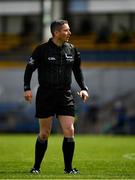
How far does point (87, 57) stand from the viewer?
123 feet

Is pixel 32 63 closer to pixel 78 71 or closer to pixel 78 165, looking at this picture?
pixel 78 71

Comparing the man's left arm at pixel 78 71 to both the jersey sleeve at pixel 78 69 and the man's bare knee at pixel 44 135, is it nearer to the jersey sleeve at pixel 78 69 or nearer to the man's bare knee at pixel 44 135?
the jersey sleeve at pixel 78 69

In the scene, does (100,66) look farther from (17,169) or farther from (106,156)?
(17,169)

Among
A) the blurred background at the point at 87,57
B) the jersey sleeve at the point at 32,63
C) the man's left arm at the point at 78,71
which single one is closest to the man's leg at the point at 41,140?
the jersey sleeve at the point at 32,63

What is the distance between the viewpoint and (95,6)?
44094 millimetres

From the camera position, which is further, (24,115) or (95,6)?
(95,6)

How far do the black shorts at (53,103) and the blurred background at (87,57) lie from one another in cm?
1909

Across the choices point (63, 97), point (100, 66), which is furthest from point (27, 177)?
point (100, 66)

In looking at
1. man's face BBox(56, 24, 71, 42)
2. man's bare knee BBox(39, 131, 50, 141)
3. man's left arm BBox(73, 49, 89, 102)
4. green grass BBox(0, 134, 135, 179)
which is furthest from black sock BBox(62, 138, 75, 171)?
man's face BBox(56, 24, 71, 42)

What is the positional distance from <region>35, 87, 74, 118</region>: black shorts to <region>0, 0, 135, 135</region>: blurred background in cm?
1909

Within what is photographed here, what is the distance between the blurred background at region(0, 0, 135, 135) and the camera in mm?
33375

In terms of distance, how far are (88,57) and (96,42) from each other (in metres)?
2.84

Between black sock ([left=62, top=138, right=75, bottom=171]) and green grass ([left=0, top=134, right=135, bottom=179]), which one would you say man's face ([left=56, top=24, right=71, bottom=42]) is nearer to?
black sock ([left=62, top=138, right=75, bottom=171])

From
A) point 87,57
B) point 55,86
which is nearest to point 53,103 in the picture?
point 55,86
